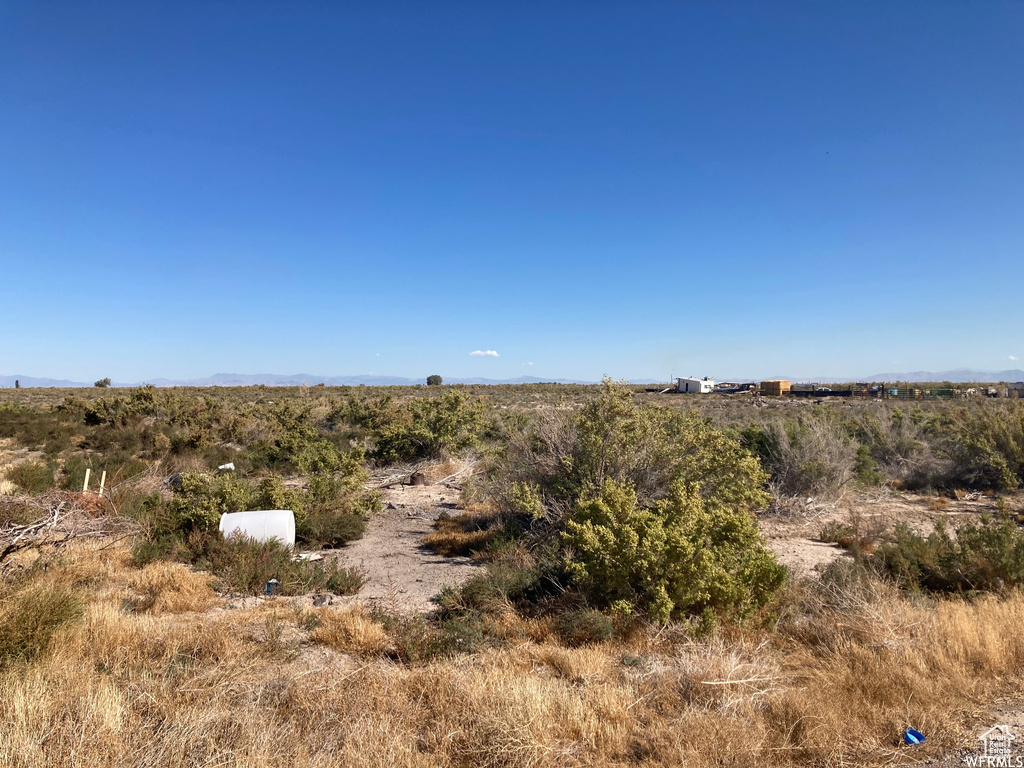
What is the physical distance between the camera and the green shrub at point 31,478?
442 inches

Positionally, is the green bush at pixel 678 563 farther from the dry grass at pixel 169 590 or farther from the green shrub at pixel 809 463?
the green shrub at pixel 809 463

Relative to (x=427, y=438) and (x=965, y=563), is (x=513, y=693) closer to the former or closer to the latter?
(x=965, y=563)

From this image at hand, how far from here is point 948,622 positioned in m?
5.21

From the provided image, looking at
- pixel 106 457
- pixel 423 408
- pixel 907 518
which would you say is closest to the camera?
pixel 907 518

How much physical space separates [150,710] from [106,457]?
15028 millimetres

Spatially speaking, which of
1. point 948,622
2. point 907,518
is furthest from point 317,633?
point 907,518

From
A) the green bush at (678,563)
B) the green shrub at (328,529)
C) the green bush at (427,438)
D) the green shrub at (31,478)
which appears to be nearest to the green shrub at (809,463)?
the green bush at (678,563)

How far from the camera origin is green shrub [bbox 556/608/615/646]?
5.55 meters

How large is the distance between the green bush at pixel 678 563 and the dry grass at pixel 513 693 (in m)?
0.39

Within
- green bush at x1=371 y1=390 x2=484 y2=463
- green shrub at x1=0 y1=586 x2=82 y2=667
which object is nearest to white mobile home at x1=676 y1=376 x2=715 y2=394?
green bush at x1=371 y1=390 x2=484 y2=463

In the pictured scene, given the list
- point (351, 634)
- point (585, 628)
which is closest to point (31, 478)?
point (351, 634)

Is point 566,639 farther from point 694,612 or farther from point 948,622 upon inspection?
point 948,622

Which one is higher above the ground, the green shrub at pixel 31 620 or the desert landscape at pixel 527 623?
the green shrub at pixel 31 620

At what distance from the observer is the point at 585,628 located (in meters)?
5.62
